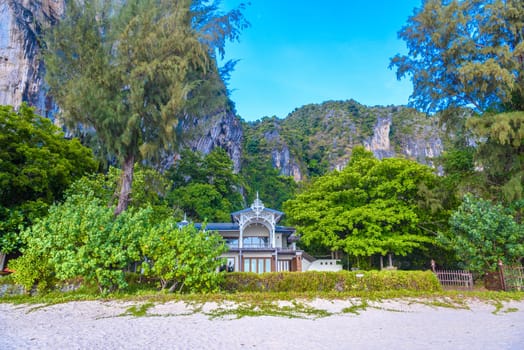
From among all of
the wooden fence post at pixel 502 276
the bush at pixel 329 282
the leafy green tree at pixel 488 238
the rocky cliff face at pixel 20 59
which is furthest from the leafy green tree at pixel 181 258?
the rocky cliff face at pixel 20 59

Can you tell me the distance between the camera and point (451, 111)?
18.1 meters

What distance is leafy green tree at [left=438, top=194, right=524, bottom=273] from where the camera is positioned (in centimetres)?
1434

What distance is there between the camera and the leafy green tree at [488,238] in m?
14.3

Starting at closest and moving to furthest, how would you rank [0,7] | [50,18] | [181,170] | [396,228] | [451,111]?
[451,111]
[396,228]
[0,7]
[50,18]
[181,170]

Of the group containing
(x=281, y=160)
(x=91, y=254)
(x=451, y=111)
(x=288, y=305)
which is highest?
(x=281, y=160)

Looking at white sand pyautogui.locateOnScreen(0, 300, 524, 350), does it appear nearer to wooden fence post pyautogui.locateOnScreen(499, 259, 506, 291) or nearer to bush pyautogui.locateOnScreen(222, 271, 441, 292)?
bush pyautogui.locateOnScreen(222, 271, 441, 292)

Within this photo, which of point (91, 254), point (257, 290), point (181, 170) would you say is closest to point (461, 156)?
point (257, 290)

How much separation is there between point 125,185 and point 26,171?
4.90 m

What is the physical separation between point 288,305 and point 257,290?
2.32 metres

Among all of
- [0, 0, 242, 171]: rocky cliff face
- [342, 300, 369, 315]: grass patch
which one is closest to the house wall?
[0, 0, 242, 171]: rocky cliff face

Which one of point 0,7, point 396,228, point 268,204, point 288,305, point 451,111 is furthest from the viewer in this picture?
point 268,204

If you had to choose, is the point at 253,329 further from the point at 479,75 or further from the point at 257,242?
the point at 257,242

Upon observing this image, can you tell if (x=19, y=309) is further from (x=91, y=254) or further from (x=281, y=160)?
(x=281, y=160)

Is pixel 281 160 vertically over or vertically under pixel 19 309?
over
